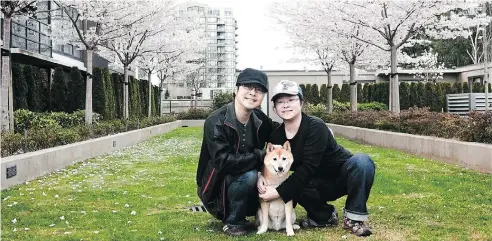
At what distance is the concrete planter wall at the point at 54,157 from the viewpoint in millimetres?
8156

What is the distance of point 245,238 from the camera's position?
15.3 ft

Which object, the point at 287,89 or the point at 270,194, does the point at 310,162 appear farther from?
the point at 287,89

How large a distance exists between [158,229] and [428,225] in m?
2.50

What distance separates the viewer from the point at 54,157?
10.0 meters

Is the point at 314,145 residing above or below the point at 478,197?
above

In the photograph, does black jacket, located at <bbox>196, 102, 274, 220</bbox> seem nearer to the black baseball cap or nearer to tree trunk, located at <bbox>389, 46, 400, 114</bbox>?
the black baseball cap

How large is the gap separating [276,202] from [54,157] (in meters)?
6.40

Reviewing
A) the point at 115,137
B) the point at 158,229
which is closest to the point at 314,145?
the point at 158,229

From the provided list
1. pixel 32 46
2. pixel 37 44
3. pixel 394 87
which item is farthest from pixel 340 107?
pixel 32 46

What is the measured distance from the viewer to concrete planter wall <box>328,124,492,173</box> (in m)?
9.16

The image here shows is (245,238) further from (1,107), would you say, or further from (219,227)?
(1,107)

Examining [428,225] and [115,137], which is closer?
[428,225]

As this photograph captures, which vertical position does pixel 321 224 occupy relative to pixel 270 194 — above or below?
below

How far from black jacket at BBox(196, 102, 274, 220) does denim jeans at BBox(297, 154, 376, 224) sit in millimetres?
609
